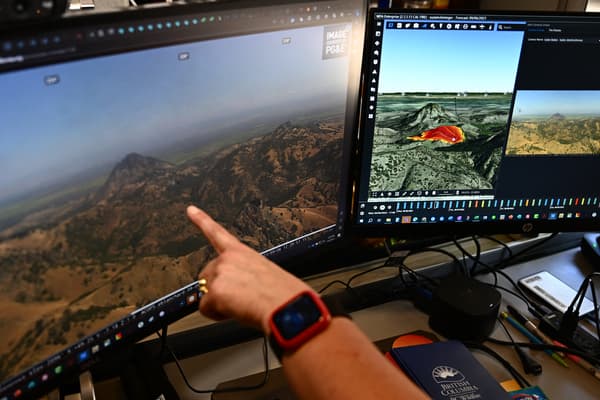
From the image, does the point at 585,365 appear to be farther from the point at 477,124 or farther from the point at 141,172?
the point at 141,172

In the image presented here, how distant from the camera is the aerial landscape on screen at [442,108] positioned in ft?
3.01

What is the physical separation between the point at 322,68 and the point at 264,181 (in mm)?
193

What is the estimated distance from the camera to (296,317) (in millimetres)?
654

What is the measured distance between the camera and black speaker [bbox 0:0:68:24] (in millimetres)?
544

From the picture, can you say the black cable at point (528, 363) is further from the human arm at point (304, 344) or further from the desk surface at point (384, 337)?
the human arm at point (304, 344)

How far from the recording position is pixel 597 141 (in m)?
1.03

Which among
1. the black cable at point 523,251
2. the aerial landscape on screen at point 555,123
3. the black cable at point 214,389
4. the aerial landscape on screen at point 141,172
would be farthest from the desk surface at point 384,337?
the aerial landscape on screen at point 555,123

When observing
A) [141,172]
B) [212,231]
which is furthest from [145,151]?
[212,231]

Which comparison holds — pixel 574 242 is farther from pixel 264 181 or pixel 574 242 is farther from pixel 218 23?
pixel 218 23

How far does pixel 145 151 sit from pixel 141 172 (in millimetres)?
27

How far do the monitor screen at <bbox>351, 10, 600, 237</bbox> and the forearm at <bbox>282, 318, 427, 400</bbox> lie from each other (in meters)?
0.38

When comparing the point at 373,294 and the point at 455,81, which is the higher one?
the point at 455,81

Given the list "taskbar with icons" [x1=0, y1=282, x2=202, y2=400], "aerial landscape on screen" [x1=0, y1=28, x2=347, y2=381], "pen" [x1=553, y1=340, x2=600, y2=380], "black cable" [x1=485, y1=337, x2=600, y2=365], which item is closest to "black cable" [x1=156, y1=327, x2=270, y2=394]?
"taskbar with icons" [x1=0, y1=282, x2=202, y2=400]

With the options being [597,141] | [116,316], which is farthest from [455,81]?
[116,316]
